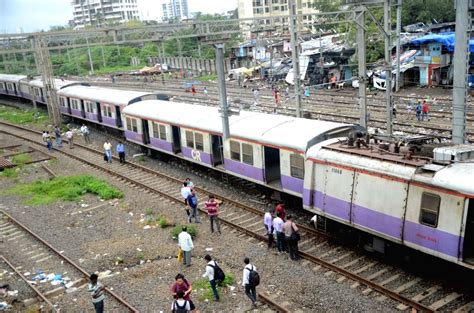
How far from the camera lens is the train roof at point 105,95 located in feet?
96.4

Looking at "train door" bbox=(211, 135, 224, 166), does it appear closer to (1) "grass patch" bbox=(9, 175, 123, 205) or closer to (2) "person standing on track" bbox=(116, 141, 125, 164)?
(1) "grass patch" bbox=(9, 175, 123, 205)

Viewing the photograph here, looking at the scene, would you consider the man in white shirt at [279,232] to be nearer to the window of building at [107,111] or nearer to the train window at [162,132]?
the train window at [162,132]

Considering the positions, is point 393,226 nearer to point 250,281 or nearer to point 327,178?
point 327,178

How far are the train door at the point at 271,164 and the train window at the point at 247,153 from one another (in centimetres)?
68

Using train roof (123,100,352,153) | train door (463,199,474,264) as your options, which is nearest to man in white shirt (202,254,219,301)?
train roof (123,100,352,153)

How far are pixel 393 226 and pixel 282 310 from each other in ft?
11.2

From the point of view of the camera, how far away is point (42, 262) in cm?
1476

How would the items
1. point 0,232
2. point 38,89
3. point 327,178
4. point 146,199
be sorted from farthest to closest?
point 38,89 < point 146,199 < point 0,232 < point 327,178

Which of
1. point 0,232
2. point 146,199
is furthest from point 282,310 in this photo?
point 0,232

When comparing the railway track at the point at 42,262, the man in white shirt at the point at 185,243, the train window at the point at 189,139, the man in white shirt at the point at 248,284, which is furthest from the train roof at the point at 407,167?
the train window at the point at 189,139

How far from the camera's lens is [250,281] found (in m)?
10.8

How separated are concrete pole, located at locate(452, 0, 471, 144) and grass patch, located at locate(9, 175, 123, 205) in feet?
43.8

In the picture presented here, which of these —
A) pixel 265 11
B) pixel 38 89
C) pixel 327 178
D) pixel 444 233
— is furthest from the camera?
pixel 265 11

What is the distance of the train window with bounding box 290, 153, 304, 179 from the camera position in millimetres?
15219
